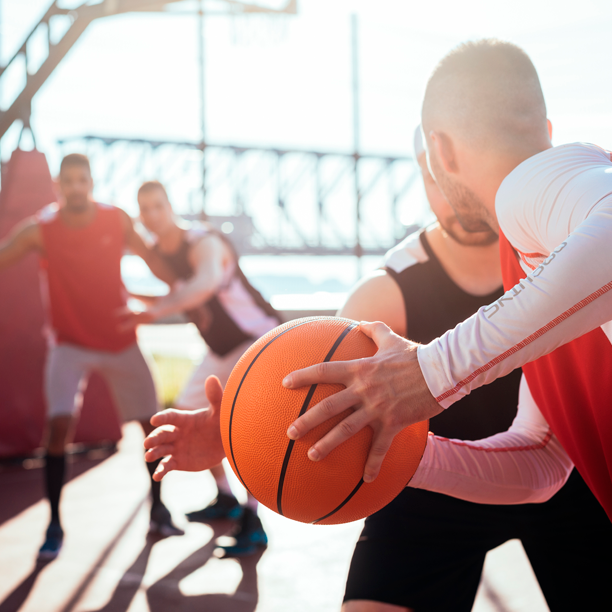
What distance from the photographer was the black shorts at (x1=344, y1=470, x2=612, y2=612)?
176 centimetres

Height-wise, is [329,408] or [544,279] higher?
[544,279]

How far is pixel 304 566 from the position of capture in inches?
130

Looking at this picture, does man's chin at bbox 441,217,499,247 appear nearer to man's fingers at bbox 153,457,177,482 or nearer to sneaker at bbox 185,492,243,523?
man's fingers at bbox 153,457,177,482

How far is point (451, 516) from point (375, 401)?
86 cm

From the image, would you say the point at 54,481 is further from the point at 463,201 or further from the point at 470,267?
the point at 463,201

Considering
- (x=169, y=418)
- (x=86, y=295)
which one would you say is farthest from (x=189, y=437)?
(x=86, y=295)

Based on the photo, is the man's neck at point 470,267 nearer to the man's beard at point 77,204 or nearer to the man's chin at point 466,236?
the man's chin at point 466,236

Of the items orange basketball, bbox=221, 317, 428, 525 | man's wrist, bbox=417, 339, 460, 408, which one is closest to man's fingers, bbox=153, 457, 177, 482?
orange basketball, bbox=221, 317, 428, 525

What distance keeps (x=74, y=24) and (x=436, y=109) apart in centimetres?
648

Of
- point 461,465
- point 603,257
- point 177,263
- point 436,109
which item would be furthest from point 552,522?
point 177,263

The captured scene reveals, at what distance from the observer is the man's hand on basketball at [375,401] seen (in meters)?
1.14

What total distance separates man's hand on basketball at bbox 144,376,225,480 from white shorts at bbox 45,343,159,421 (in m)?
2.16

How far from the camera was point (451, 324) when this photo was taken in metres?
2.00

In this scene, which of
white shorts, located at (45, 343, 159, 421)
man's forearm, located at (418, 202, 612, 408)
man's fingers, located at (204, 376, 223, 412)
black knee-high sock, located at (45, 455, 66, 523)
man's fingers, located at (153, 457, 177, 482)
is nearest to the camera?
man's forearm, located at (418, 202, 612, 408)
